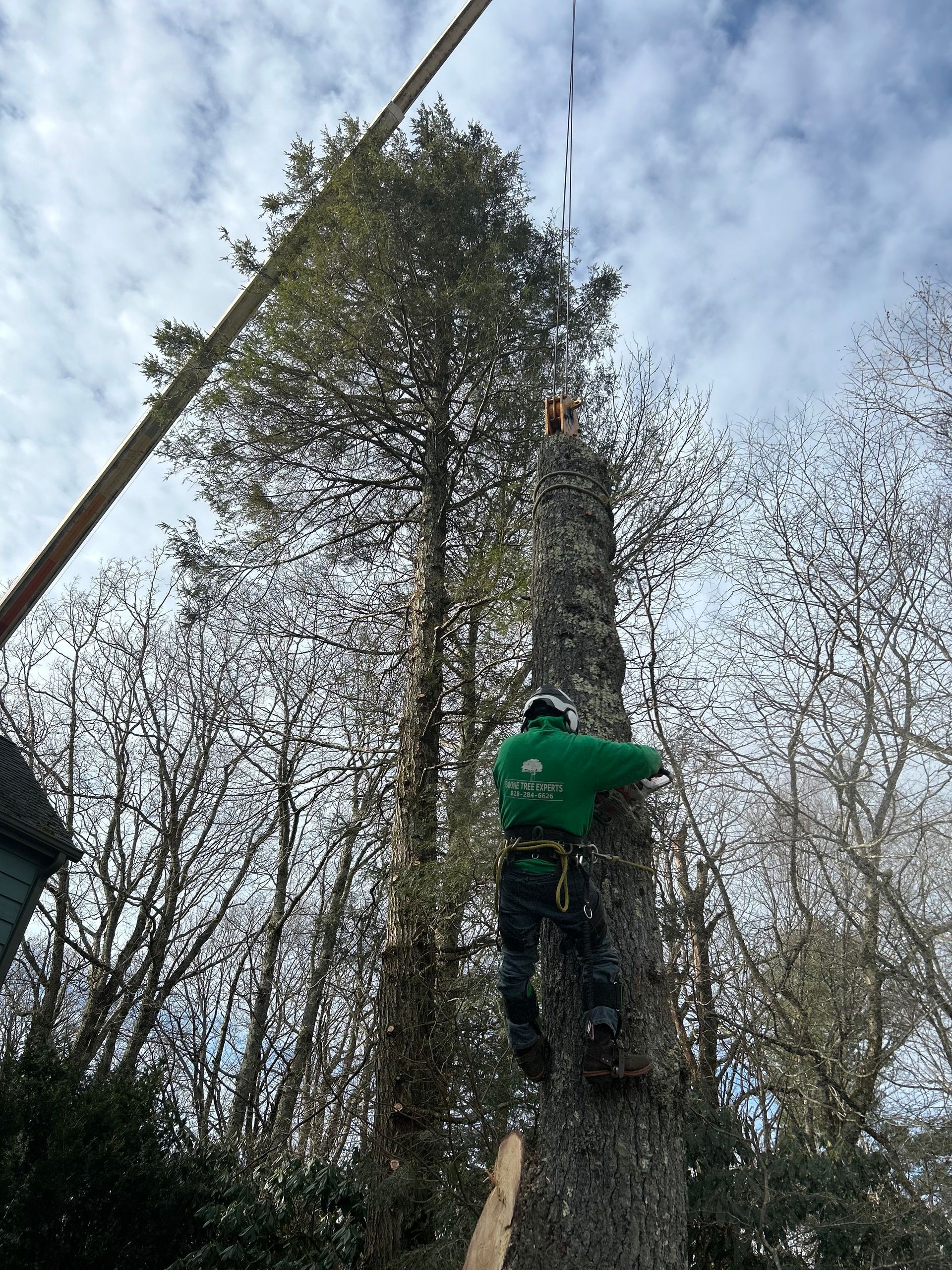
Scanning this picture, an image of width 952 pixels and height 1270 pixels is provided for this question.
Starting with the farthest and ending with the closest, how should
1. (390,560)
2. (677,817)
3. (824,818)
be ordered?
(390,560) → (824,818) → (677,817)

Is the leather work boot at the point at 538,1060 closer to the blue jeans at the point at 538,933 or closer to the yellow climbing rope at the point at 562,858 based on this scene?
the blue jeans at the point at 538,933

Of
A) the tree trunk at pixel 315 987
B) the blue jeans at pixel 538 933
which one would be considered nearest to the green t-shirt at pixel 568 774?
the blue jeans at pixel 538 933

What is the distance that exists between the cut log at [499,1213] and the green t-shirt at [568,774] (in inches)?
45.2

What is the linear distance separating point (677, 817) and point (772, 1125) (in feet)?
8.02

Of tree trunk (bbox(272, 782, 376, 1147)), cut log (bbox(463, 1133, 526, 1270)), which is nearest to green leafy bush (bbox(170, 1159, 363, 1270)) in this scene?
tree trunk (bbox(272, 782, 376, 1147))

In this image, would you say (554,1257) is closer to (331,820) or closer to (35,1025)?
(35,1025)

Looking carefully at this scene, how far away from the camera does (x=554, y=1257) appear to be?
2.43 meters

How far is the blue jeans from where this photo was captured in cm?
283

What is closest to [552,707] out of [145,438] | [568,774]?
[568,774]

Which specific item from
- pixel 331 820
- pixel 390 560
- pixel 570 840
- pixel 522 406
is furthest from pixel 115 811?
pixel 570 840

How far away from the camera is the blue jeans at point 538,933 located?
2834mm

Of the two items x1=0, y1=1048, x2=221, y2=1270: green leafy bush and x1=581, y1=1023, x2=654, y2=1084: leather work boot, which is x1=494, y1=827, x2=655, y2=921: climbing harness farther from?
x1=0, y1=1048, x2=221, y2=1270: green leafy bush

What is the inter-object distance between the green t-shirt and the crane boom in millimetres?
6852

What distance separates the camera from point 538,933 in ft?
10.9
